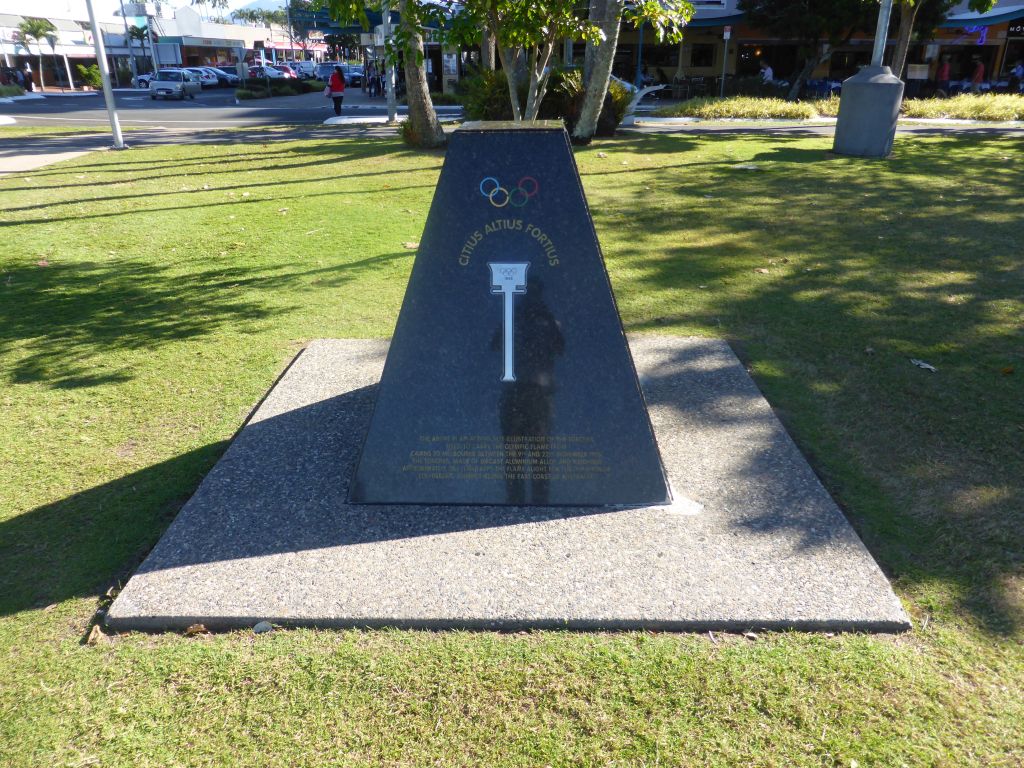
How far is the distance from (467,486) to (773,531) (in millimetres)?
1372

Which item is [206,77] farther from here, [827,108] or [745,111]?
[827,108]

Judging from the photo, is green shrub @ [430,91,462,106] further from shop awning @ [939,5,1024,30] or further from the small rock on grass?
the small rock on grass

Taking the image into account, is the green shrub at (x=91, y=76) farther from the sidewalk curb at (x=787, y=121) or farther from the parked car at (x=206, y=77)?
the sidewalk curb at (x=787, y=121)

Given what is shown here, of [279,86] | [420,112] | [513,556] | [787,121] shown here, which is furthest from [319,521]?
[279,86]

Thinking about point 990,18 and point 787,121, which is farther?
point 990,18

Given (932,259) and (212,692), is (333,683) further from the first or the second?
(932,259)

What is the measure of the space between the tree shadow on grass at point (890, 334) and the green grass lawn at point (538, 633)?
2cm

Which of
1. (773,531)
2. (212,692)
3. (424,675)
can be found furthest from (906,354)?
(212,692)

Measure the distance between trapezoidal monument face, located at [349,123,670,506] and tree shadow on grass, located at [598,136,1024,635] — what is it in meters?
1.22

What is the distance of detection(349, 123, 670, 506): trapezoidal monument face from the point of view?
332 centimetres

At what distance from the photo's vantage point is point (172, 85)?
1671 inches

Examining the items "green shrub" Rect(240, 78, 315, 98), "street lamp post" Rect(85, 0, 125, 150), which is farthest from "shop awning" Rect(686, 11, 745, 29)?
"street lamp post" Rect(85, 0, 125, 150)

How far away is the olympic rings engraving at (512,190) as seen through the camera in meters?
3.28

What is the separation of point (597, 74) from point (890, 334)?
1092cm
